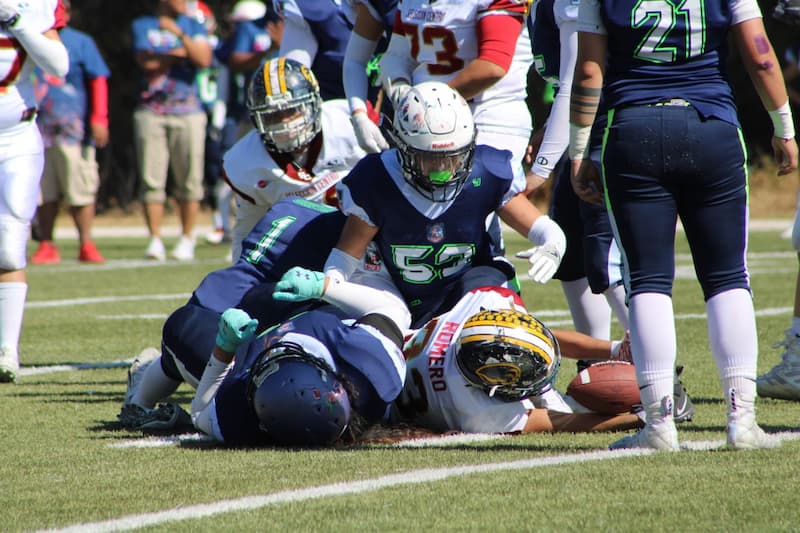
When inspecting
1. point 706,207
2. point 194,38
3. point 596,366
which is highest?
point 706,207

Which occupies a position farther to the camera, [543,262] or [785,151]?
[543,262]

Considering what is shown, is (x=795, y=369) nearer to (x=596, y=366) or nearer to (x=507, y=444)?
(x=596, y=366)

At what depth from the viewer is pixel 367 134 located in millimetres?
5672

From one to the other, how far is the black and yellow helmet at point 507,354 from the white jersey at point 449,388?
9 cm

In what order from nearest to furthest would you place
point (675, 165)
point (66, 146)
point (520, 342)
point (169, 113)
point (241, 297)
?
1. point (675, 165)
2. point (520, 342)
3. point (241, 297)
4. point (66, 146)
5. point (169, 113)

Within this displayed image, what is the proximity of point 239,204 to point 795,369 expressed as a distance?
255 cm

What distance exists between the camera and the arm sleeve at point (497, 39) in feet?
18.2

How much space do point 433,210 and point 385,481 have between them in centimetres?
140

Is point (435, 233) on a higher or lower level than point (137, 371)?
higher

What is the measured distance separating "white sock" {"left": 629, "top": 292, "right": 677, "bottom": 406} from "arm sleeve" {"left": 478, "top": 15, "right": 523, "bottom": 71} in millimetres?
1985

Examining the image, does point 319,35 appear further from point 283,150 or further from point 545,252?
point 545,252

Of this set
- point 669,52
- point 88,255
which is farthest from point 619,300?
point 88,255

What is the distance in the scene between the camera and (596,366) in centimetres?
442

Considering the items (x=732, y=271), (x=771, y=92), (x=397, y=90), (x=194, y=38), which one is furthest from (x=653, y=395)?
(x=194, y=38)
